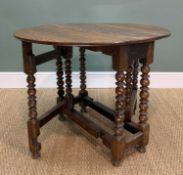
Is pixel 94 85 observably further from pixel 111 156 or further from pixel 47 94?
pixel 111 156

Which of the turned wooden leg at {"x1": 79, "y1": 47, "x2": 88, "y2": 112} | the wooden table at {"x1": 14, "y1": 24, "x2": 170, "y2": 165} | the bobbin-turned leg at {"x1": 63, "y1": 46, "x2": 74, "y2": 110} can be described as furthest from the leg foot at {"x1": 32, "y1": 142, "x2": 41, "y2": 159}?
the turned wooden leg at {"x1": 79, "y1": 47, "x2": 88, "y2": 112}

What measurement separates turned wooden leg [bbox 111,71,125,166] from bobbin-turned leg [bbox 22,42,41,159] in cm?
38

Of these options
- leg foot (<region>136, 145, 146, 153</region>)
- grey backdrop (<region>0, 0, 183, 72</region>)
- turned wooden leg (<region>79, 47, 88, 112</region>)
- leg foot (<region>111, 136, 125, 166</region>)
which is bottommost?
leg foot (<region>136, 145, 146, 153</region>)

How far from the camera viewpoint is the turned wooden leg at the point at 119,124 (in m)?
1.11

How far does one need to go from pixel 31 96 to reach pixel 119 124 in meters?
0.43

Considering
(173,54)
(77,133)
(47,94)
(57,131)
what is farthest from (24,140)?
(173,54)

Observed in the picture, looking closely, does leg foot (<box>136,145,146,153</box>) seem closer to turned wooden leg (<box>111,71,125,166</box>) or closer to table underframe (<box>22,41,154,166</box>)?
table underframe (<box>22,41,154,166</box>)

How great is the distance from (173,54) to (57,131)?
123 cm

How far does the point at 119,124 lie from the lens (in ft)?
3.85

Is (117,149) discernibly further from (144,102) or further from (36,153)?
(36,153)

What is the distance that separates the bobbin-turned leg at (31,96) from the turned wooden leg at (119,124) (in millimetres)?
385

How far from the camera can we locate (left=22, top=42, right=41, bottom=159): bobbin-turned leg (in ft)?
3.82

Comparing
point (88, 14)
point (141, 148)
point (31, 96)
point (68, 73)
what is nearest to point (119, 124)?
point (141, 148)

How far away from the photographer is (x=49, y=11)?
6.85 feet
